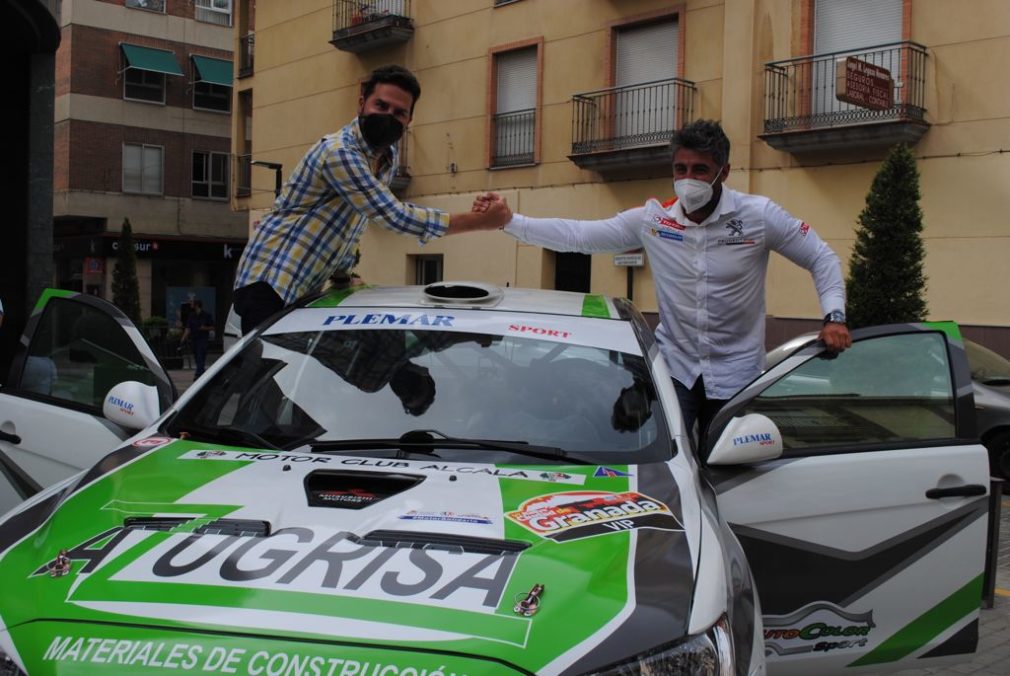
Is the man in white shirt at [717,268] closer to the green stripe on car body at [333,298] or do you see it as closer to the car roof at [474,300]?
the car roof at [474,300]

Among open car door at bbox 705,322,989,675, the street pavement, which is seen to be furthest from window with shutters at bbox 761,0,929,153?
open car door at bbox 705,322,989,675

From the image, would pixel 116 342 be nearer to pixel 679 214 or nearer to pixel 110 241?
pixel 679 214

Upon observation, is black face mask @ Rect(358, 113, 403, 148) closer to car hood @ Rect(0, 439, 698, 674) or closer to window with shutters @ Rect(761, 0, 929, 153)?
car hood @ Rect(0, 439, 698, 674)

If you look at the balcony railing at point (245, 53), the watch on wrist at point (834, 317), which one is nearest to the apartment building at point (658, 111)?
the balcony railing at point (245, 53)

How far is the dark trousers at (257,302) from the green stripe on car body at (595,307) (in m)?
1.30

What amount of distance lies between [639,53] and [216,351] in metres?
17.7

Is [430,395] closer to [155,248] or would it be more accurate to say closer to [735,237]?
[735,237]

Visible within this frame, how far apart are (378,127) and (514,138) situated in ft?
60.6

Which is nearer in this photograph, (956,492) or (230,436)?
(230,436)

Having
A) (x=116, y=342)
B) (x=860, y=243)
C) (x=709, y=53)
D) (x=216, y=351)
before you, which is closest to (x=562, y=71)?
(x=709, y=53)

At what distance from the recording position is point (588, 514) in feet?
8.16

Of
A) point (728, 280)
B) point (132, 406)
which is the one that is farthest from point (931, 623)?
point (132, 406)

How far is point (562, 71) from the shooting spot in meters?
21.1

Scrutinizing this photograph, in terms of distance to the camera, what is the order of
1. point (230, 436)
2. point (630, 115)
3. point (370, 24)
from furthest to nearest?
point (370, 24)
point (630, 115)
point (230, 436)
